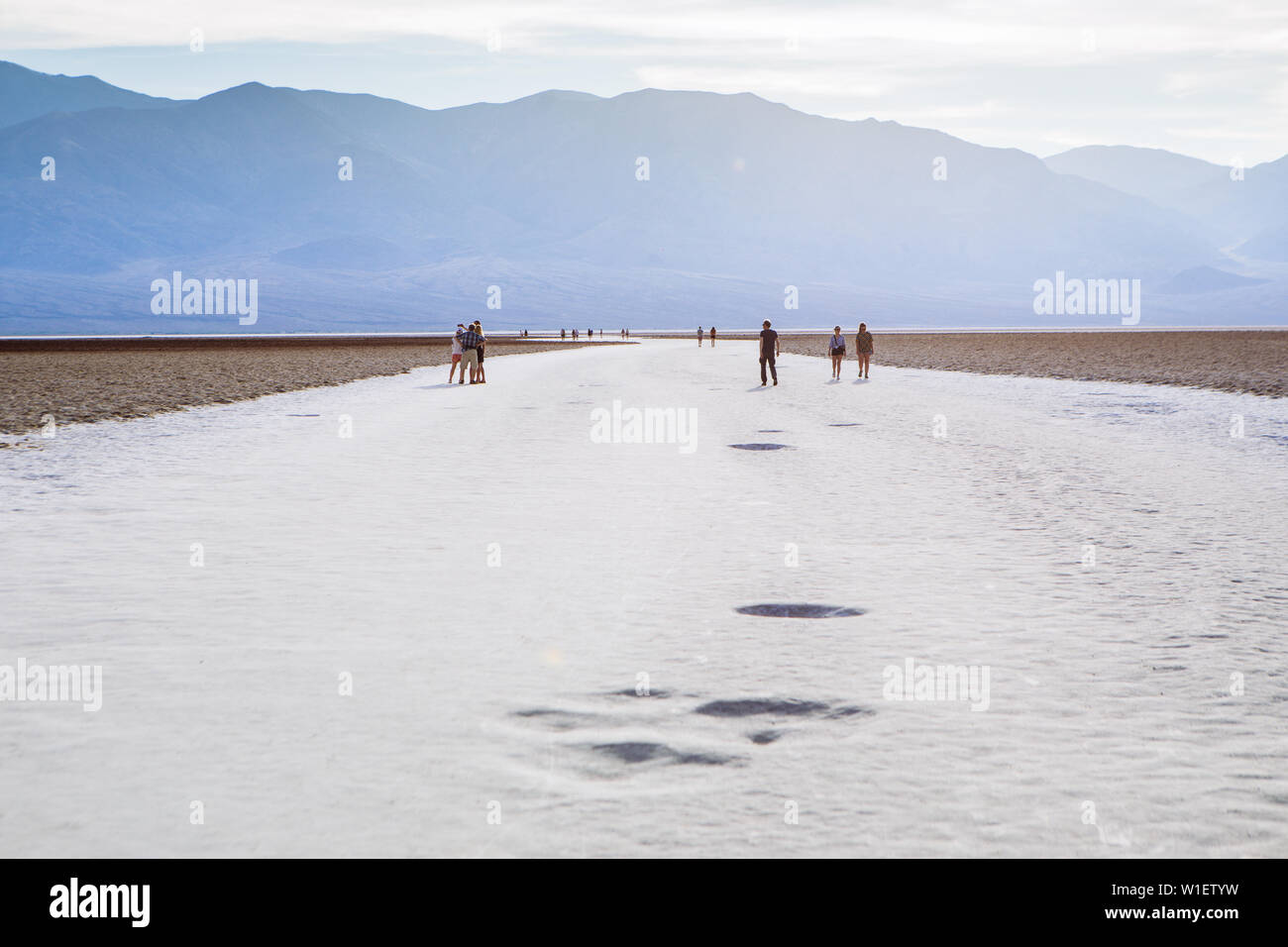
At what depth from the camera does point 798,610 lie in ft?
25.5

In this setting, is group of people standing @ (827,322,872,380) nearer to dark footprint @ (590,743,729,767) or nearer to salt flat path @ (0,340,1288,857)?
salt flat path @ (0,340,1288,857)

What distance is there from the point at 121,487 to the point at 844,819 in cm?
1130

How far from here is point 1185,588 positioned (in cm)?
831

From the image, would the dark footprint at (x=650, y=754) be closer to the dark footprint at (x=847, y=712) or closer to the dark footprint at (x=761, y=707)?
the dark footprint at (x=761, y=707)

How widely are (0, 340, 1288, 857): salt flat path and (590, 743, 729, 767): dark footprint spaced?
16 mm

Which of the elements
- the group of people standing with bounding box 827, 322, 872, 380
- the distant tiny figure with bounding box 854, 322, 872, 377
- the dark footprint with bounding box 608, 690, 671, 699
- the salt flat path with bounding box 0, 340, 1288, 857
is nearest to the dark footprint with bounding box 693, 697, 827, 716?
the salt flat path with bounding box 0, 340, 1288, 857

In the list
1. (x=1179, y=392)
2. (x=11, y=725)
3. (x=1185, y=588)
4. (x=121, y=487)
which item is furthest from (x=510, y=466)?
(x=1179, y=392)

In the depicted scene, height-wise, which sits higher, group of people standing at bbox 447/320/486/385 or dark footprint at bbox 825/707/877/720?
group of people standing at bbox 447/320/486/385

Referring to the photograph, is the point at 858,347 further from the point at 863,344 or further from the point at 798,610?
the point at 798,610

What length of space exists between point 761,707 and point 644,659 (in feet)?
3.38

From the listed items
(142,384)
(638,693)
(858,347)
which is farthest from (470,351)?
(638,693)

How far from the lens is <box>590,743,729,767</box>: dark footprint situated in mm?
5082
